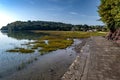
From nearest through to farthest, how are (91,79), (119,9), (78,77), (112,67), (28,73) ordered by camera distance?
(91,79) < (78,77) < (112,67) < (28,73) < (119,9)

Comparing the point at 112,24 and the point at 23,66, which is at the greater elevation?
the point at 112,24

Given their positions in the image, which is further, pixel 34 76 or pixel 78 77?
pixel 34 76

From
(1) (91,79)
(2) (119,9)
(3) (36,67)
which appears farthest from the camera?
(2) (119,9)

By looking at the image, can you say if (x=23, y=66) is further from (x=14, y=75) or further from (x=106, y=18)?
(x=106, y=18)

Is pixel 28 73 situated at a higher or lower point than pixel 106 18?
lower

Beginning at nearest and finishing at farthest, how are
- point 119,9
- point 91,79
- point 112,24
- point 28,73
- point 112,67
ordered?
point 91,79 → point 112,67 → point 28,73 → point 119,9 → point 112,24

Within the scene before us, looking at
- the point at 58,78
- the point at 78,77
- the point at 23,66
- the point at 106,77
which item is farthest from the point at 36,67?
the point at 106,77

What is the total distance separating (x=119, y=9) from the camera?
132 ft

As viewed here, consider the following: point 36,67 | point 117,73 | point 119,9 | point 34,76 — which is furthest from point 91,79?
point 119,9

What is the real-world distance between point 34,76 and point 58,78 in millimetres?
2577

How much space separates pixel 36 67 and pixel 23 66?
168 centimetres

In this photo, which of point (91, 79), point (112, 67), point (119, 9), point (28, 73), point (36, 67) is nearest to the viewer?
point (91, 79)

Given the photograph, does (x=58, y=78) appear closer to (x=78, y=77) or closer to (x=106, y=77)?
(x=78, y=77)

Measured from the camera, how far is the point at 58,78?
18.8m
